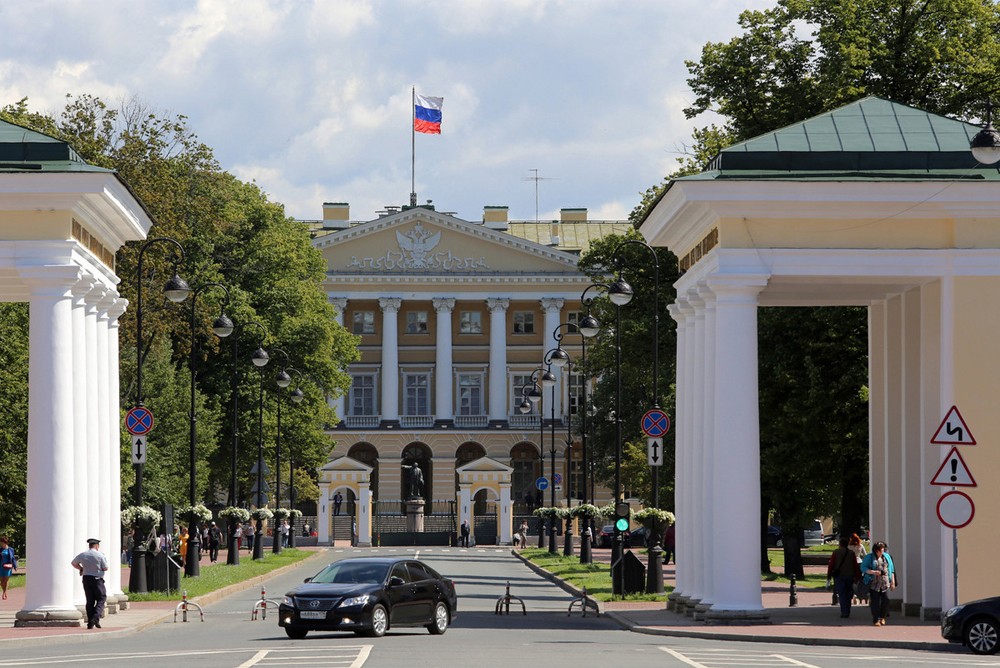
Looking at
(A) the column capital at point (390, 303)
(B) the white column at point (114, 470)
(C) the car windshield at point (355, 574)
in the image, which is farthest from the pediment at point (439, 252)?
(C) the car windshield at point (355, 574)

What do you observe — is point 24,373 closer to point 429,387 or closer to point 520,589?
point 520,589

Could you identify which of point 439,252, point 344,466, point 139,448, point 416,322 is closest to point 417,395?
point 416,322

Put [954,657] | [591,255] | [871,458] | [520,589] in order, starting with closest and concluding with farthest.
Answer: [954,657], [871,458], [520,589], [591,255]

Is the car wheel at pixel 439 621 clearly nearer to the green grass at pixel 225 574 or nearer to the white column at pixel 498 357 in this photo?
the green grass at pixel 225 574

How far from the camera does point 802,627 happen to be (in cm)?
2841

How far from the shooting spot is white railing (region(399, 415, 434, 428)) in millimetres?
115500

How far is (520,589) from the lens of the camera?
4722 cm

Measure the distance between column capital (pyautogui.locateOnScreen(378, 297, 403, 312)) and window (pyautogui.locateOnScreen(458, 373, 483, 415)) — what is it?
6.44 m

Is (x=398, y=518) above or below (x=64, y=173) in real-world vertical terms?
below

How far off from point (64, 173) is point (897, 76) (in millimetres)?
23286

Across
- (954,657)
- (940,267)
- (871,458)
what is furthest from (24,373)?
(954,657)

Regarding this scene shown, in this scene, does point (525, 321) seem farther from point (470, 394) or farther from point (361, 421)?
point (361, 421)

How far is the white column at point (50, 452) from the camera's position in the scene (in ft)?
92.9

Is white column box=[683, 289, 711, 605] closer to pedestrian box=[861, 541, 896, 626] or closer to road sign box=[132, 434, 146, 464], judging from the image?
pedestrian box=[861, 541, 896, 626]
